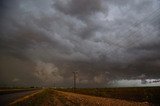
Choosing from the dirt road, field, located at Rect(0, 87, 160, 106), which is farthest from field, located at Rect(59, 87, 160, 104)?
the dirt road

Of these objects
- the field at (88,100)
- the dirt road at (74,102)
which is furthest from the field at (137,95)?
the dirt road at (74,102)

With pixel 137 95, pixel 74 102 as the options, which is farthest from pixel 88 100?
pixel 137 95

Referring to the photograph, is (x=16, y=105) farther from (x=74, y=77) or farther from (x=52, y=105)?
(x=74, y=77)

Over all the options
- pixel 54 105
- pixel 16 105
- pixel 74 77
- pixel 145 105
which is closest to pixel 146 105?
pixel 145 105

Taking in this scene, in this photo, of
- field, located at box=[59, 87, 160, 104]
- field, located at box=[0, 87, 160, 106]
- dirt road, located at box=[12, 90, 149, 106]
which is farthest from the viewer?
field, located at box=[59, 87, 160, 104]

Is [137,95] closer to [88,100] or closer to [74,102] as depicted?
[88,100]

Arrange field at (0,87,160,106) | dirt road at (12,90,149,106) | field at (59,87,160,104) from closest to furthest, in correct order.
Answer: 1. dirt road at (12,90,149,106)
2. field at (0,87,160,106)
3. field at (59,87,160,104)

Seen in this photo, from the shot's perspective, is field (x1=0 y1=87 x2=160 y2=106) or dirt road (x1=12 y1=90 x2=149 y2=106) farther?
field (x1=0 y1=87 x2=160 y2=106)

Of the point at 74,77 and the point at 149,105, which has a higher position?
the point at 74,77

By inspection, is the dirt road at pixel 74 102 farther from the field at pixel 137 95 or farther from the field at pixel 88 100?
the field at pixel 137 95

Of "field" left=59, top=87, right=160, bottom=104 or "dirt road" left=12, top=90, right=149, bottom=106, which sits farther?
"field" left=59, top=87, right=160, bottom=104

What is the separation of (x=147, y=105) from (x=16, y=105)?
21.4m

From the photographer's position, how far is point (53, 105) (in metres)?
36.0

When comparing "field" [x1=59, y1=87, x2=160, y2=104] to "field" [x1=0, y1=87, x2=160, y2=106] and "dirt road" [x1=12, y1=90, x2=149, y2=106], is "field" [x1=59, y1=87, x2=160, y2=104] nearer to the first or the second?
"field" [x1=0, y1=87, x2=160, y2=106]
